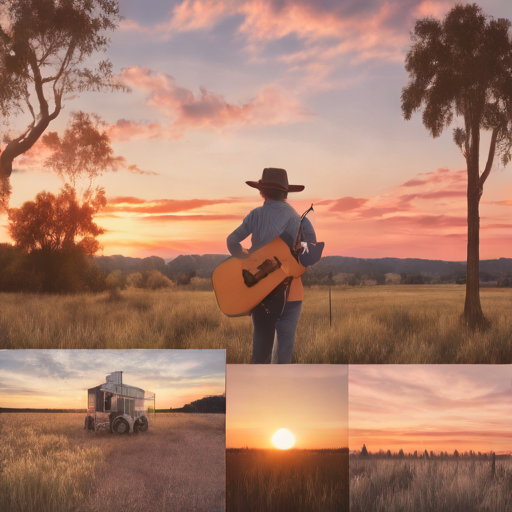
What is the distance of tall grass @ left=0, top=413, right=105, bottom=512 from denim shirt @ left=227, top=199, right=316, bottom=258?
185 centimetres

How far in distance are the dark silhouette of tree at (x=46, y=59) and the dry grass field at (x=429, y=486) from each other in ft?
12.6

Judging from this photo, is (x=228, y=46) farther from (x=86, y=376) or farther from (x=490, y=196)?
(x=86, y=376)

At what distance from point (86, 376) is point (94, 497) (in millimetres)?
881

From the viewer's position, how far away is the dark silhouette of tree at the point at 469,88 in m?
4.30

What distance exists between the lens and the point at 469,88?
4.31 meters

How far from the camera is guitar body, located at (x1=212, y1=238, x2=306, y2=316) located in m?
3.87

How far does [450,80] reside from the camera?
434cm

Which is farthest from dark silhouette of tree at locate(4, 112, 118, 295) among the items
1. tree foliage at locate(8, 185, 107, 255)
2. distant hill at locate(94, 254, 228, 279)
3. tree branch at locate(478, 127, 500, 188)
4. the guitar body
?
tree branch at locate(478, 127, 500, 188)

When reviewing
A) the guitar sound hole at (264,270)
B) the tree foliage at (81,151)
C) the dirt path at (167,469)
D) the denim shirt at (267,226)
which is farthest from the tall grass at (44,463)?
the tree foliage at (81,151)

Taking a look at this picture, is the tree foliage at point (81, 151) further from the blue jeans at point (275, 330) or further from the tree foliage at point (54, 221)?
the blue jeans at point (275, 330)

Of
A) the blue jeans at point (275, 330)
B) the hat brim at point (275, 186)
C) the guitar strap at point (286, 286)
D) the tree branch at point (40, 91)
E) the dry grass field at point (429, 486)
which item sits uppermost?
the tree branch at point (40, 91)

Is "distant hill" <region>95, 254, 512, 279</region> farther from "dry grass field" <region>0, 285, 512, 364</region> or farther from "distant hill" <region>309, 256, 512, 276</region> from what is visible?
"dry grass field" <region>0, 285, 512, 364</region>

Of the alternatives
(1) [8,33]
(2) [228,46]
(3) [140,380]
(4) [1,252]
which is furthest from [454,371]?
(1) [8,33]

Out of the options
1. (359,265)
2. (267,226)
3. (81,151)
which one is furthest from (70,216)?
(359,265)
